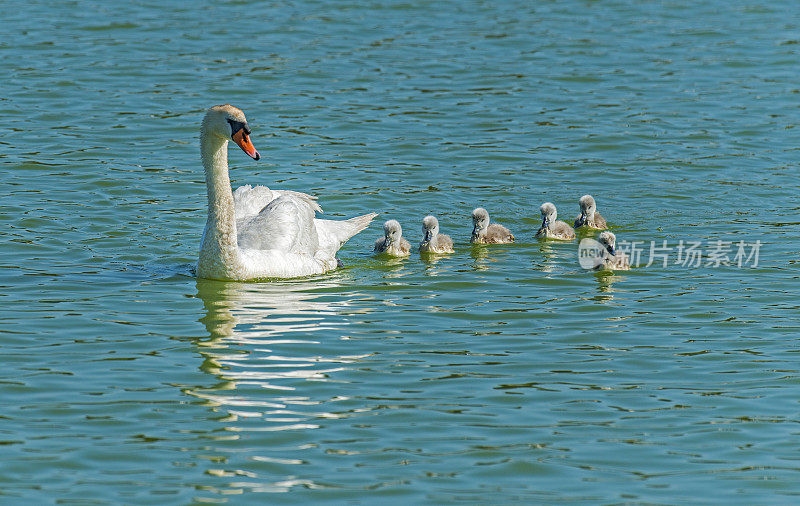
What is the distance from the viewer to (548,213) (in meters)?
15.2

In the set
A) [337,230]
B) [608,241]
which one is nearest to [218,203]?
[337,230]

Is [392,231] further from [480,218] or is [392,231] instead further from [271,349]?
[271,349]

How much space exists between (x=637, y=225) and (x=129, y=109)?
949 cm

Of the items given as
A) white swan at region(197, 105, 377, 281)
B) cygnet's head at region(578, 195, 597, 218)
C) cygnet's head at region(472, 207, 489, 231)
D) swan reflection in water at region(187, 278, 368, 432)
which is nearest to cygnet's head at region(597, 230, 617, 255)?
cygnet's head at region(578, 195, 597, 218)

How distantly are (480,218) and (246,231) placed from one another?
3.06m

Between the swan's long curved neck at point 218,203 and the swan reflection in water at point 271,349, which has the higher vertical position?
the swan's long curved neck at point 218,203

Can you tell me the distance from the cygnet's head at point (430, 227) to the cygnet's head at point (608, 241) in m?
1.99

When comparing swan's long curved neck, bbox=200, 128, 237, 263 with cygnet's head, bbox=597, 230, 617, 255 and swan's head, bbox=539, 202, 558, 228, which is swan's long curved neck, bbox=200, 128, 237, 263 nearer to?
swan's head, bbox=539, 202, 558, 228

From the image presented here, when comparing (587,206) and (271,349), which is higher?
(587,206)

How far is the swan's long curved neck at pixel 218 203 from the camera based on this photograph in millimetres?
13039

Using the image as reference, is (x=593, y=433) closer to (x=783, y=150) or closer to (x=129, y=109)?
(x=783, y=150)

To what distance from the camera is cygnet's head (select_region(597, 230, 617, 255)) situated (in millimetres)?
14383

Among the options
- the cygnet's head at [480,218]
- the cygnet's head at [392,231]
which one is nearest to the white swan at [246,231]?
the cygnet's head at [392,231]

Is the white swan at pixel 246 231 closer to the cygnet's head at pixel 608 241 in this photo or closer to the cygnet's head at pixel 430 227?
the cygnet's head at pixel 430 227
